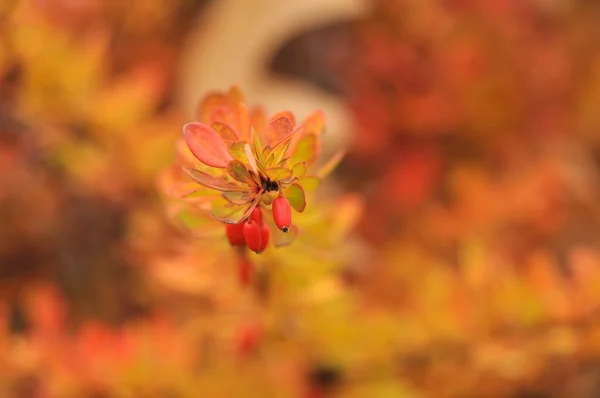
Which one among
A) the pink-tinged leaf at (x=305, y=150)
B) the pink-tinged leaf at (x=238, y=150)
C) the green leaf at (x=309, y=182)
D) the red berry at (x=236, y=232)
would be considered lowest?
the red berry at (x=236, y=232)

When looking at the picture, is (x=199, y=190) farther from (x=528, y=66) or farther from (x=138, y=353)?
(x=528, y=66)

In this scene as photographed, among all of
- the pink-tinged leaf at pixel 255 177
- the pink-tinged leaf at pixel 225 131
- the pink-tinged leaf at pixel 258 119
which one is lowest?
Result: the pink-tinged leaf at pixel 255 177

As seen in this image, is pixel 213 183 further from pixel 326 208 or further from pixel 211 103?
pixel 326 208

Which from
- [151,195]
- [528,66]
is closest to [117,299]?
[151,195]

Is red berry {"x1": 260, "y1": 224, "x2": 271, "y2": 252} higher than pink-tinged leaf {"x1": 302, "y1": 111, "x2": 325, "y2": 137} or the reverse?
the reverse

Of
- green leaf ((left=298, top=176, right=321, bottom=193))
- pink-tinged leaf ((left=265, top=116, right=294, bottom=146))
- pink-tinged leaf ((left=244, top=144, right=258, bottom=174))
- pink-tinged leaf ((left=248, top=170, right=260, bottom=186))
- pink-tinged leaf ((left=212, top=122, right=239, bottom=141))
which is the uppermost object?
green leaf ((left=298, top=176, right=321, bottom=193))

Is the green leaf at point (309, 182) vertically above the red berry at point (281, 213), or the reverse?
the green leaf at point (309, 182)

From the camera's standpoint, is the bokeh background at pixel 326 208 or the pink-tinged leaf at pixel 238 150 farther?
the bokeh background at pixel 326 208
